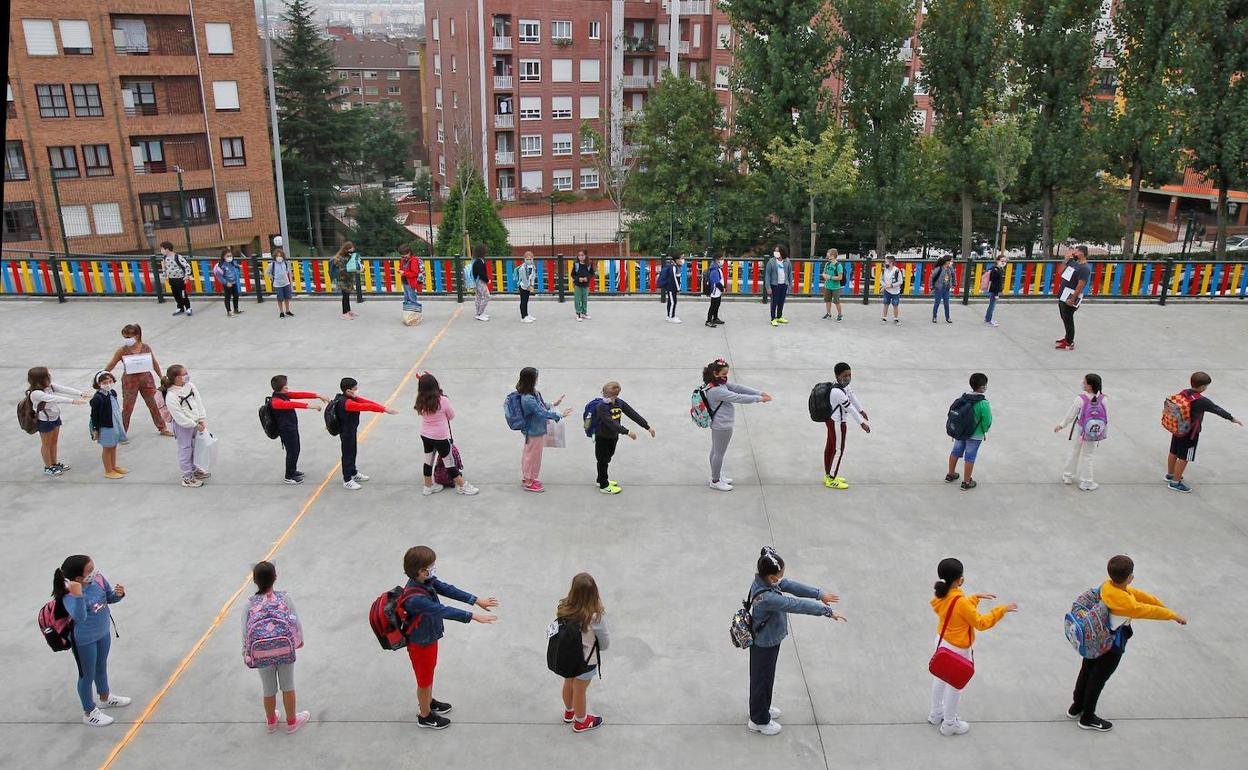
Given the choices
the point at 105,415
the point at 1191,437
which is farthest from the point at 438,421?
the point at 1191,437

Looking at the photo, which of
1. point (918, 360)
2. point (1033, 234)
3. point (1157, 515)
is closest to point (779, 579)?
point (1157, 515)

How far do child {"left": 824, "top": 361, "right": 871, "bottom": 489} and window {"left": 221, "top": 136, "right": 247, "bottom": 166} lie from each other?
43.1 m

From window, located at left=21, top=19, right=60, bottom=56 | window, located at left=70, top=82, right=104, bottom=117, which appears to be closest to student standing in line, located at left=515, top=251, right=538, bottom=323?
window, located at left=70, top=82, right=104, bottom=117

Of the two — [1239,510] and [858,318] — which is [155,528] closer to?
[1239,510]

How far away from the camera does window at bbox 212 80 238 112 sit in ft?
148

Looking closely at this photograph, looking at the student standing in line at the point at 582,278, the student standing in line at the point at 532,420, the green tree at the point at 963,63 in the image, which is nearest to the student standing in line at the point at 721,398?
the student standing in line at the point at 532,420

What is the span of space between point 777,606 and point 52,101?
45823 millimetres

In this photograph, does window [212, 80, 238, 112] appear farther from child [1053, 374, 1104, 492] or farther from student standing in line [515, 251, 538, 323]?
child [1053, 374, 1104, 492]

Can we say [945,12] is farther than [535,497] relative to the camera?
Yes

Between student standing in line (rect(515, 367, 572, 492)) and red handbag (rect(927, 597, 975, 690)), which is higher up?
student standing in line (rect(515, 367, 572, 492))

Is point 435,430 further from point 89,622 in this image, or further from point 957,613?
point 957,613

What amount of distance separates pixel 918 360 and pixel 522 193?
4760 centimetres

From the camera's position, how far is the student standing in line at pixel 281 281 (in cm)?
1838

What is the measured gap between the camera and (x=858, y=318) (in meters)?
19.1
